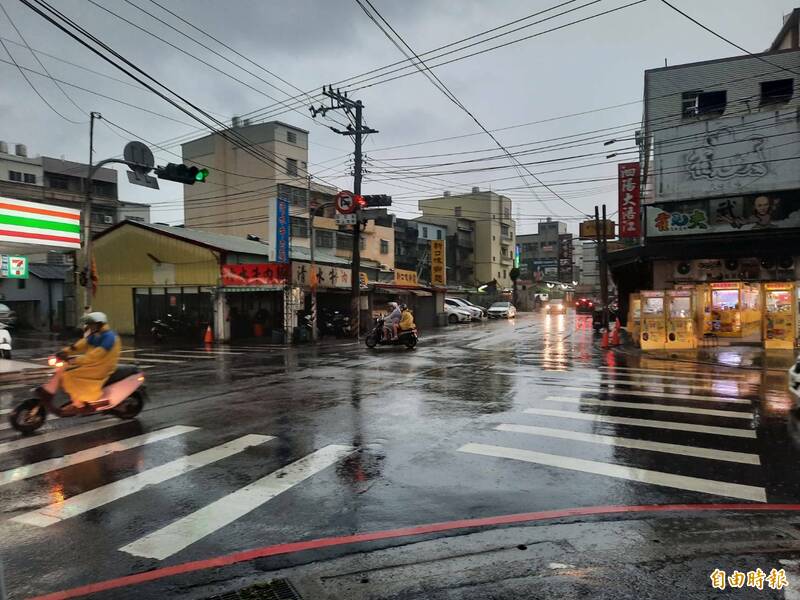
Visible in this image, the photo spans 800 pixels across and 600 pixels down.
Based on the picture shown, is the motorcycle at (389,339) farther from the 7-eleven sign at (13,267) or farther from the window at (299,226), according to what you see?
the window at (299,226)

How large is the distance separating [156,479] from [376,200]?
20.4 meters

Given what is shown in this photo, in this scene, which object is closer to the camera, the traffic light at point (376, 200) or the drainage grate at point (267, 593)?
the drainage grate at point (267, 593)

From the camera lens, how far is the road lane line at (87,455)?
6090 mm

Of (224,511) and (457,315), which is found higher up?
(457,315)

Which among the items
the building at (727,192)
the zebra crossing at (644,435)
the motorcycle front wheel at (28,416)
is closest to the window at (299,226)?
the building at (727,192)

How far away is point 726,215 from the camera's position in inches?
899

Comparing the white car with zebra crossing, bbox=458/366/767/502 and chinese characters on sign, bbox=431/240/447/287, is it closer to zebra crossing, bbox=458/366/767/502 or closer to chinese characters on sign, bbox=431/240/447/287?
chinese characters on sign, bbox=431/240/447/287

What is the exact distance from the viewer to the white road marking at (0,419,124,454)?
730 centimetres

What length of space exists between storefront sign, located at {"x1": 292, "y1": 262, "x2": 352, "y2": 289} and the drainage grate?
2166cm

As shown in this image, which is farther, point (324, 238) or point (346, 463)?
point (324, 238)

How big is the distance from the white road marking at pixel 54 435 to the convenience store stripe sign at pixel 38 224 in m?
9.53

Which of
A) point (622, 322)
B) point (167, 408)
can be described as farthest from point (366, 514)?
point (622, 322)

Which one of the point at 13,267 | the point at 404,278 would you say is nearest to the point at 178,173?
the point at 13,267

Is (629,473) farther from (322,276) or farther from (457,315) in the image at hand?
(457,315)
